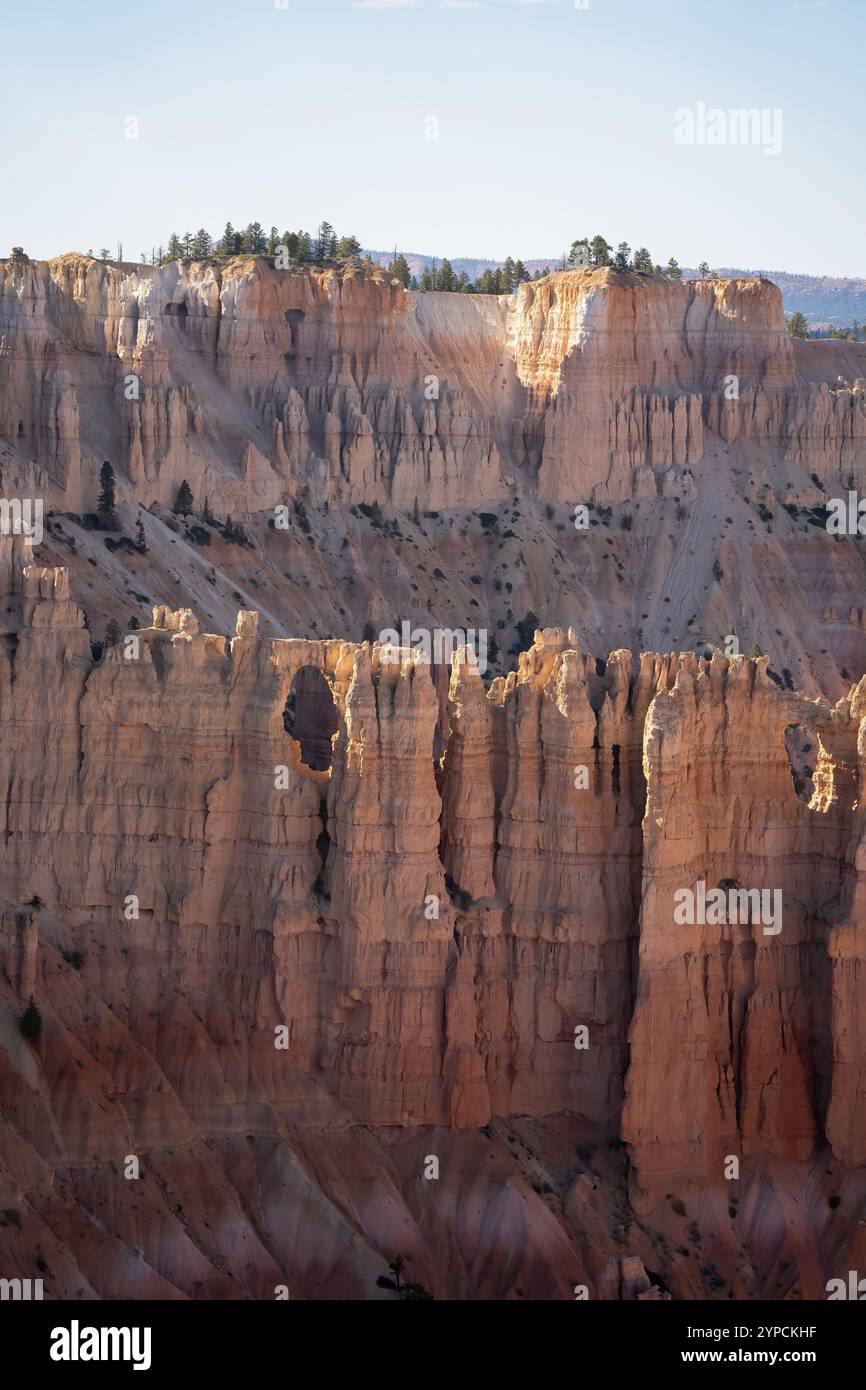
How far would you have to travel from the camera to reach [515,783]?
7069cm

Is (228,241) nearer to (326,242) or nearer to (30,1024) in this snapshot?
(326,242)

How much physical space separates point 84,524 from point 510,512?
36114 mm

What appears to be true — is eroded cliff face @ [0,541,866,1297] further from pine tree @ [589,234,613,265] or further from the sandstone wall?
pine tree @ [589,234,613,265]

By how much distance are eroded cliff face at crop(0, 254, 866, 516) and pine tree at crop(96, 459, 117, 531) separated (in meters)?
0.50

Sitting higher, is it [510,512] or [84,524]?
[510,512]

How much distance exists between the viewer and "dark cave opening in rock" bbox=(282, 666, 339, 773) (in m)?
77.2

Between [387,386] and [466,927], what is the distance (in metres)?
62.4

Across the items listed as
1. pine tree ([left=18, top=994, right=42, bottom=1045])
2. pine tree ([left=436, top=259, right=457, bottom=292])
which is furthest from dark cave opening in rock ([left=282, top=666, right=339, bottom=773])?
pine tree ([left=436, top=259, right=457, bottom=292])

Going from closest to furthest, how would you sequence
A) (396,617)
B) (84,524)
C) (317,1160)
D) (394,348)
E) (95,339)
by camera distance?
(317,1160), (84,524), (95,339), (396,617), (394,348)

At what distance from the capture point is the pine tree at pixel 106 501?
103 meters

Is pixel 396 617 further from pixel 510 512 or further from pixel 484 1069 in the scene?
pixel 484 1069

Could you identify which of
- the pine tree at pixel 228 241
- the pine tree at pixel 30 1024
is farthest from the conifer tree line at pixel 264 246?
the pine tree at pixel 30 1024

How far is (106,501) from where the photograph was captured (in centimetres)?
10350
